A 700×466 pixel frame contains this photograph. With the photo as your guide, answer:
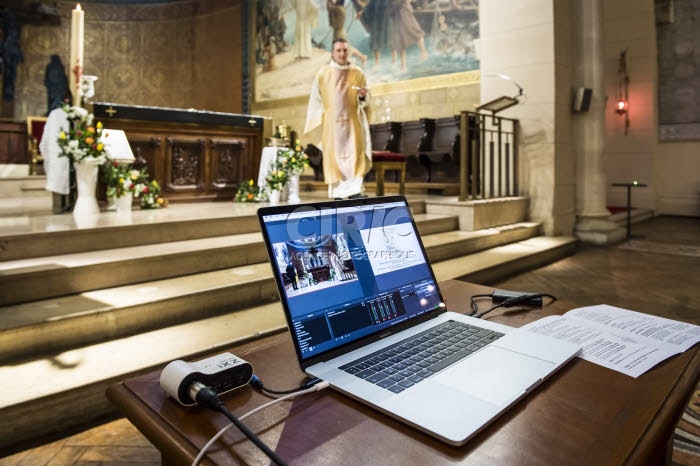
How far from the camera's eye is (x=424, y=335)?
112 centimetres

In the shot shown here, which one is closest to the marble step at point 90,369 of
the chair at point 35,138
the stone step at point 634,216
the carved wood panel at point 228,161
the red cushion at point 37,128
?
the carved wood panel at point 228,161

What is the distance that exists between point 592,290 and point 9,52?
12598 mm

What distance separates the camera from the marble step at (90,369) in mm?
1957

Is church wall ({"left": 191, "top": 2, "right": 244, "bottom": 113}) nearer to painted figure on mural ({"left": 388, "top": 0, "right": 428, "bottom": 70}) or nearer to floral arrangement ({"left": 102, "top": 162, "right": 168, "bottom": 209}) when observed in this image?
painted figure on mural ({"left": 388, "top": 0, "right": 428, "bottom": 70})

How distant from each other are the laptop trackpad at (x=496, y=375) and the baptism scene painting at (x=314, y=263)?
292mm

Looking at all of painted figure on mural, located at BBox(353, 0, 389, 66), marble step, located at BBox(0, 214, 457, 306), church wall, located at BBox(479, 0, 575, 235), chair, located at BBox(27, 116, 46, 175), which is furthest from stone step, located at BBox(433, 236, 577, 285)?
chair, located at BBox(27, 116, 46, 175)

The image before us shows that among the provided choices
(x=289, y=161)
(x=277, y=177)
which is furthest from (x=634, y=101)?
(x=277, y=177)

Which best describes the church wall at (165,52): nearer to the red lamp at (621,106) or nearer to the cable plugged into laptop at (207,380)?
the red lamp at (621,106)

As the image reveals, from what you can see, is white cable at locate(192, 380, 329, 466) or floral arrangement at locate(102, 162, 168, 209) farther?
floral arrangement at locate(102, 162, 168, 209)

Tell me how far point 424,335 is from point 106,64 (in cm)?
1366

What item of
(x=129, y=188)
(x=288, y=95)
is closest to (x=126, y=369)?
(x=129, y=188)

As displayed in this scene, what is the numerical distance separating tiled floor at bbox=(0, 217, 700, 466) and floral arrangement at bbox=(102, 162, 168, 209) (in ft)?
10.8

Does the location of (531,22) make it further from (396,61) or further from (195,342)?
(195,342)

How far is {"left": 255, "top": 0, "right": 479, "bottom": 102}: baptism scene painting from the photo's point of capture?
8789 millimetres
